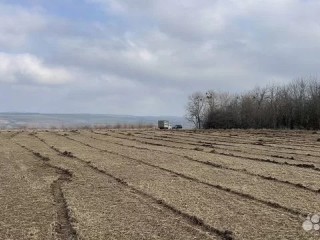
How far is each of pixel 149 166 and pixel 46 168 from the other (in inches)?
190

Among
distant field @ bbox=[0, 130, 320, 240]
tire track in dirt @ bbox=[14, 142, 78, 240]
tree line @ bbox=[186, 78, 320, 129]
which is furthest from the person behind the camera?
tree line @ bbox=[186, 78, 320, 129]

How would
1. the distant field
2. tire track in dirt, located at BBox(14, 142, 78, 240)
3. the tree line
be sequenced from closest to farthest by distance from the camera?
tire track in dirt, located at BBox(14, 142, 78, 240) → the distant field → the tree line

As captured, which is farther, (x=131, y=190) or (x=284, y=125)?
(x=284, y=125)

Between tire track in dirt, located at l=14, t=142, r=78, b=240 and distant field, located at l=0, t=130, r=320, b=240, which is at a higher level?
distant field, located at l=0, t=130, r=320, b=240

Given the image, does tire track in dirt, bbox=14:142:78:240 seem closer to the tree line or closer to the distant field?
the distant field

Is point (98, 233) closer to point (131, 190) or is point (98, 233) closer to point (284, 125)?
point (131, 190)

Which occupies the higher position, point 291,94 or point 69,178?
point 291,94

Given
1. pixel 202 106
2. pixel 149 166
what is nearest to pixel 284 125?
pixel 202 106

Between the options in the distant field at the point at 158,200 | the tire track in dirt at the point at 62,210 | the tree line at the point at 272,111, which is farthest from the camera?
the tree line at the point at 272,111

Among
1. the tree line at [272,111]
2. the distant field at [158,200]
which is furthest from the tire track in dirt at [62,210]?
the tree line at [272,111]

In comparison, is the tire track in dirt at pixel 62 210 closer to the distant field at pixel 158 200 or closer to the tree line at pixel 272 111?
the distant field at pixel 158 200

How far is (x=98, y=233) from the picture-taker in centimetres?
973

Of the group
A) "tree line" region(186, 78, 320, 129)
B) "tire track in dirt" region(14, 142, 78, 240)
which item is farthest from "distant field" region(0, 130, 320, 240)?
"tree line" region(186, 78, 320, 129)

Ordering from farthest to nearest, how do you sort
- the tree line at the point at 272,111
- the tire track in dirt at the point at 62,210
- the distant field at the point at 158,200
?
the tree line at the point at 272,111 → the distant field at the point at 158,200 → the tire track in dirt at the point at 62,210
